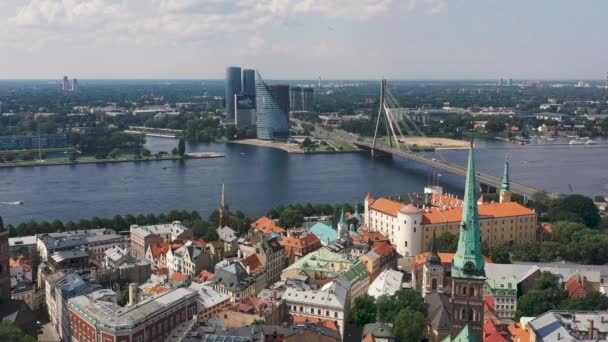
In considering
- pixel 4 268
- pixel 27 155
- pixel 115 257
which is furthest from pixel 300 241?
pixel 27 155

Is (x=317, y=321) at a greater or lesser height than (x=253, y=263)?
lesser

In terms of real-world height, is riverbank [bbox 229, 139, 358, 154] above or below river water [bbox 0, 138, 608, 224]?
above

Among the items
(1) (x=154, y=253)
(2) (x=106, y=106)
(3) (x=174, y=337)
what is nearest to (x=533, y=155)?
(1) (x=154, y=253)

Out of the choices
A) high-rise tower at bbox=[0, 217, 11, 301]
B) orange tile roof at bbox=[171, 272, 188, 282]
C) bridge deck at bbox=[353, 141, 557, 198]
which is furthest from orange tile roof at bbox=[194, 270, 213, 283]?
bridge deck at bbox=[353, 141, 557, 198]

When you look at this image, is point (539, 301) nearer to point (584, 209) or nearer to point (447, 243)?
point (447, 243)

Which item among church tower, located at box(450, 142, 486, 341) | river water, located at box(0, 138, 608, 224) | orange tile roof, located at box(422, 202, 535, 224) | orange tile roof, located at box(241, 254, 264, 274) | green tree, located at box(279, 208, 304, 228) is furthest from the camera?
river water, located at box(0, 138, 608, 224)

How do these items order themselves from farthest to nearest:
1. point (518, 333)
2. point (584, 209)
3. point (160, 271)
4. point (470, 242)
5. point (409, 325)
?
point (584, 209) → point (160, 271) → point (518, 333) → point (409, 325) → point (470, 242)

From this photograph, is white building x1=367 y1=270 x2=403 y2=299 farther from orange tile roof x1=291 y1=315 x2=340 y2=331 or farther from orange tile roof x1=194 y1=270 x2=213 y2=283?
orange tile roof x1=194 y1=270 x2=213 y2=283
